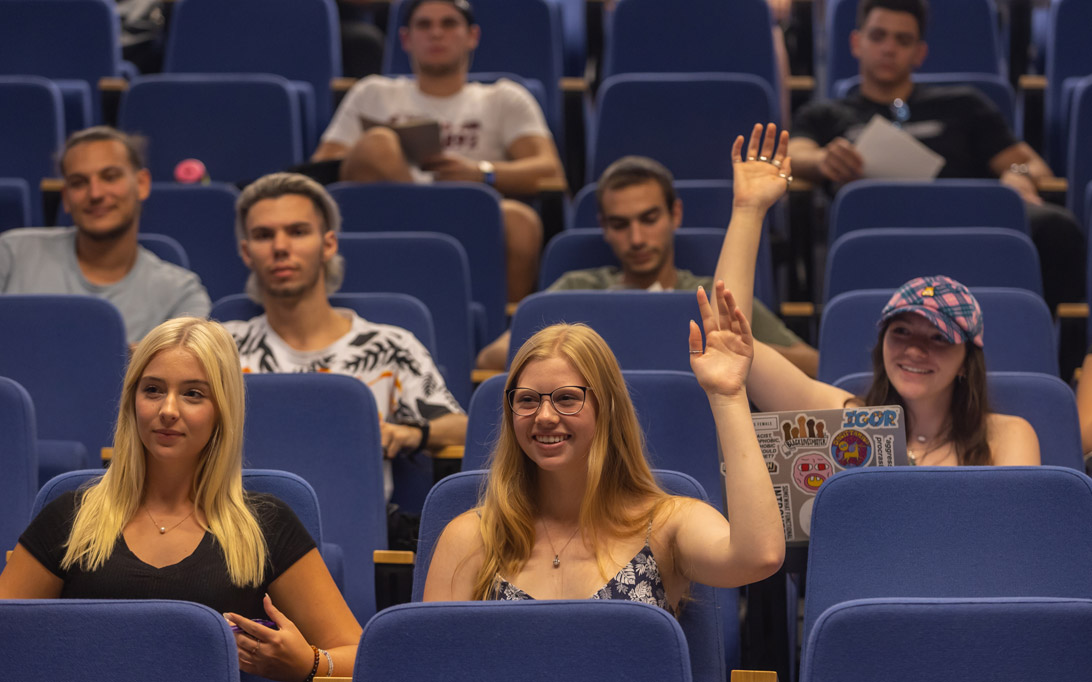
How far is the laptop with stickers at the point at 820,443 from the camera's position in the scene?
170 centimetres

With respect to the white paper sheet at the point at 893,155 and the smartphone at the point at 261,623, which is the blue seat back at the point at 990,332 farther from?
the smartphone at the point at 261,623

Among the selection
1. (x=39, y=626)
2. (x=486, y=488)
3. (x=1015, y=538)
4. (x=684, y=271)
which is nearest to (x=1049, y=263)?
(x=684, y=271)

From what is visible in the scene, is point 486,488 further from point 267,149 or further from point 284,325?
point 267,149

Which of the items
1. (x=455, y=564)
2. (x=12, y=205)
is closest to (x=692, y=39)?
(x=12, y=205)

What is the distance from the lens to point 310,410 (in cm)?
198

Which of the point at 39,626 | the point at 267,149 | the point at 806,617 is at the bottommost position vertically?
the point at 806,617

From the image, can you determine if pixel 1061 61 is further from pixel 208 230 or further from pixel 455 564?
pixel 455 564

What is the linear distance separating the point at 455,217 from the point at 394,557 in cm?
121

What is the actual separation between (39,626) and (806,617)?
78 centimetres

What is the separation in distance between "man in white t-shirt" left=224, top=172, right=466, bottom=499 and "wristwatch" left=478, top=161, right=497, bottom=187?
2.66 feet

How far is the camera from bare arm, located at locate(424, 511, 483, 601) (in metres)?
1.53

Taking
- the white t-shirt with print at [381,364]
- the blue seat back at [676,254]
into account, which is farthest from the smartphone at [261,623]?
the blue seat back at [676,254]

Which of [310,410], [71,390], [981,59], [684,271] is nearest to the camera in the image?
[310,410]

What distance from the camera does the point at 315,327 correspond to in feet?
7.60
